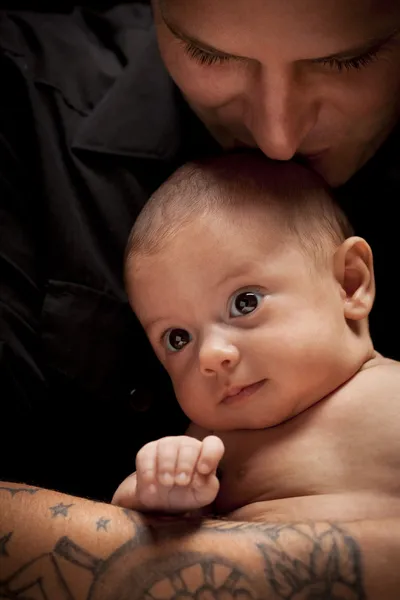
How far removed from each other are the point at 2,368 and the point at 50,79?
0.51 m

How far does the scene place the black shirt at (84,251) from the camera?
1369mm

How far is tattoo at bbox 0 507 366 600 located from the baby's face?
18 centimetres

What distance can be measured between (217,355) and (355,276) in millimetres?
258

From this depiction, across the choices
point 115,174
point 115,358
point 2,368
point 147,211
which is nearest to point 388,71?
point 147,211

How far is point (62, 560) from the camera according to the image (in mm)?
961

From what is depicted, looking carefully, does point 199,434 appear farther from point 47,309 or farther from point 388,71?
point 388,71

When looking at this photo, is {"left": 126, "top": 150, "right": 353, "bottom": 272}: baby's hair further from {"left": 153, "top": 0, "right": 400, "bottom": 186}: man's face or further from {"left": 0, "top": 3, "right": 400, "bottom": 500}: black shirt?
{"left": 0, "top": 3, "right": 400, "bottom": 500}: black shirt

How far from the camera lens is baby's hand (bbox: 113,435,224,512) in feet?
3.12

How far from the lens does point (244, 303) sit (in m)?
1.11

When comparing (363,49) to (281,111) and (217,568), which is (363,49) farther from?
(217,568)

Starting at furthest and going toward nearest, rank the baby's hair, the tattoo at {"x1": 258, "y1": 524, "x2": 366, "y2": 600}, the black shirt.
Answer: the black shirt
the baby's hair
the tattoo at {"x1": 258, "y1": 524, "x2": 366, "y2": 600}

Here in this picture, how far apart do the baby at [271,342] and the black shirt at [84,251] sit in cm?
20

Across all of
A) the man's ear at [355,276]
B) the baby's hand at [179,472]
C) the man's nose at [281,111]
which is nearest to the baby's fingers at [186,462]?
the baby's hand at [179,472]

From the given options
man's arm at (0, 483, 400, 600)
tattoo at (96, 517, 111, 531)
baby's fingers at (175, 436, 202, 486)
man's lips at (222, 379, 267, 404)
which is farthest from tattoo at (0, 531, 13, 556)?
man's lips at (222, 379, 267, 404)
